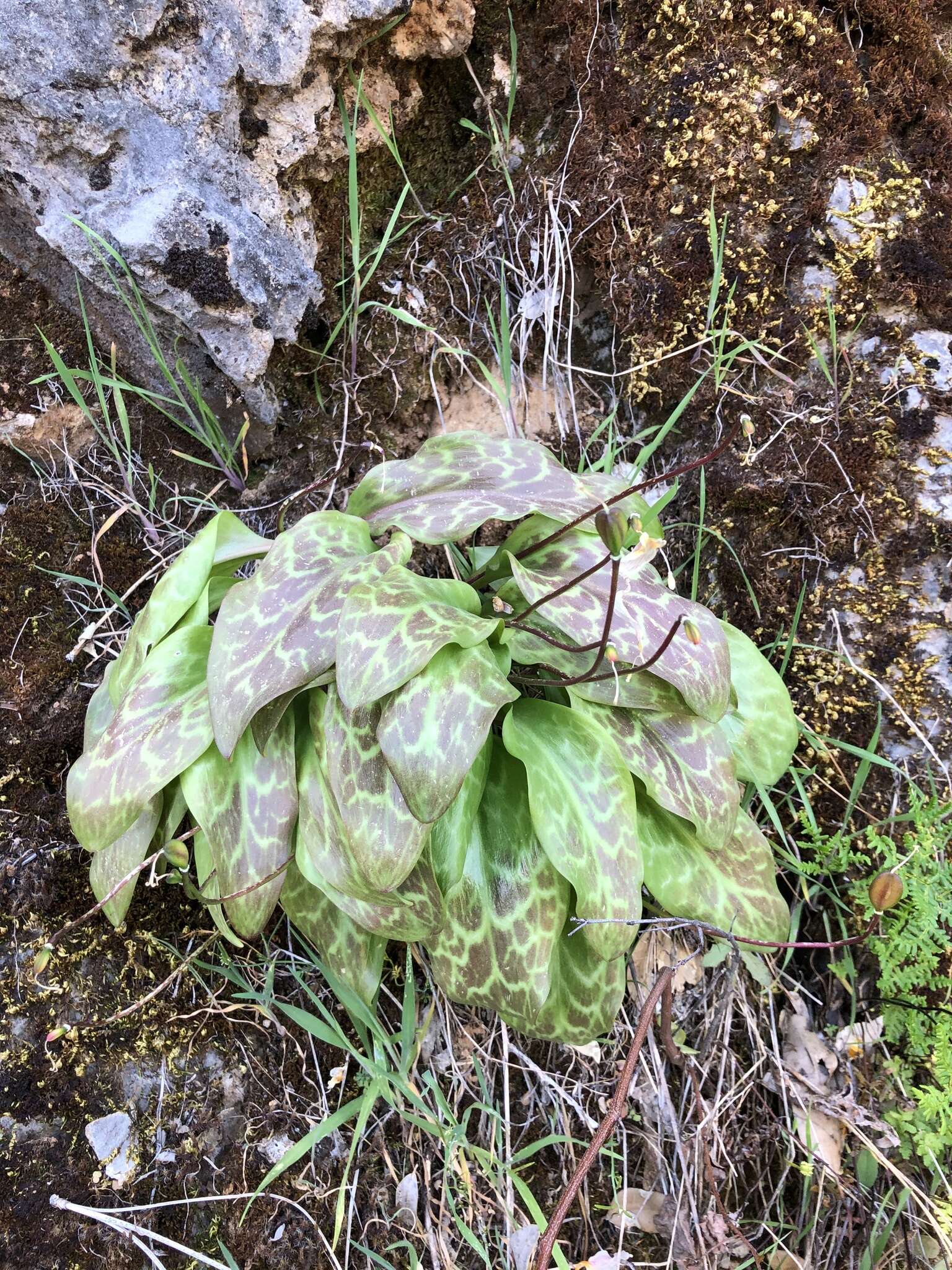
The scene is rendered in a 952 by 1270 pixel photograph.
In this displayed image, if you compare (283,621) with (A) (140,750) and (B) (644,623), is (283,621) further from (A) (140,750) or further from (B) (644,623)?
(B) (644,623)

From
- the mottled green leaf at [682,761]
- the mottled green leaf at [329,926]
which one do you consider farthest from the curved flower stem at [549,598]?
the mottled green leaf at [329,926]

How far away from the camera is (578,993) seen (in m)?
1.10

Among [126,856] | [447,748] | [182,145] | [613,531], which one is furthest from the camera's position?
[182,145]

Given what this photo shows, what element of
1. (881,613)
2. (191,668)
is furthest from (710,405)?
(191,668)

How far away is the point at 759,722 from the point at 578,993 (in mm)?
466

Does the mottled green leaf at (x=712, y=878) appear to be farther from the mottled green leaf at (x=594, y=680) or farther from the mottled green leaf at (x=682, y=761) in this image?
the mottled green leaf at (x=594, y=680)

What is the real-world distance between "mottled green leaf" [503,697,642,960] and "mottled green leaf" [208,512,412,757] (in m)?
0.28

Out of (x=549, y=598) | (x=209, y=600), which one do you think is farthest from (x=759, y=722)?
(x=209, y=600)

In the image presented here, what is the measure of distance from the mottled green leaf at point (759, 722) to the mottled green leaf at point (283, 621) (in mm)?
539

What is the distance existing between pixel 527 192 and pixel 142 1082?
1.66 metres

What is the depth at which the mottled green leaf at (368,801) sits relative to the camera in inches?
36.4

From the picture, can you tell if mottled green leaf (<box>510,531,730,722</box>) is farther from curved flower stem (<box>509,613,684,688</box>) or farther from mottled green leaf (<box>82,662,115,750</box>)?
mottled green leaf (<box>82,662,115,750</box>)

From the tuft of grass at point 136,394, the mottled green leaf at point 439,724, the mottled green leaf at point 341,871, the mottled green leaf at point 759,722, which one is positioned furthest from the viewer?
the tuft of grass at point 136,394

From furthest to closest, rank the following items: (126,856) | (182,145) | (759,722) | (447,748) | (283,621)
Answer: (182,145)
(759,722)
(126,856)
(283,621)
(447,748)
